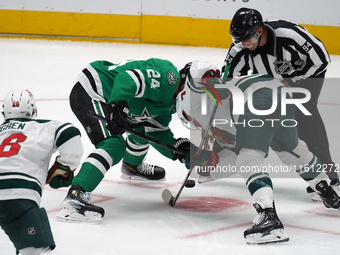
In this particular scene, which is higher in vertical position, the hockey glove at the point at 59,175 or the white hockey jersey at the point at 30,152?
the white hockey jersey at the point at 30,152

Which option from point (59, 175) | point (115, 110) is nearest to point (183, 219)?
point (115, 110)

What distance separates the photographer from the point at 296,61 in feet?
8.73

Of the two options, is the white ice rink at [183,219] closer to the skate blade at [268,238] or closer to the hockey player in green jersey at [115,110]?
the skate blade at [268,238]

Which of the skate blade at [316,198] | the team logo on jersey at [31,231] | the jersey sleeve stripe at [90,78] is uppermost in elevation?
the jersey sleeve stripe at [90,78]

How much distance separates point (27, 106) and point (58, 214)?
0.62 meters

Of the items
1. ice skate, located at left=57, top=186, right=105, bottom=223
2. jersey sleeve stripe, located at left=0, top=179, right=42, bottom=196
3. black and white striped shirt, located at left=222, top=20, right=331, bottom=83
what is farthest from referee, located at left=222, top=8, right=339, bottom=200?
jersey sleeve stripe, located at left=0, top=179, right=42, bottom=196

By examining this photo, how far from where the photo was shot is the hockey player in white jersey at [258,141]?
1.93 meters

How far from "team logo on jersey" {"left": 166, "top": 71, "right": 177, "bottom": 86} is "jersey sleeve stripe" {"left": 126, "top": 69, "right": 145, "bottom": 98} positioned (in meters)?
0.12

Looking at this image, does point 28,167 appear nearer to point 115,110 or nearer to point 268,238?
point 115,110

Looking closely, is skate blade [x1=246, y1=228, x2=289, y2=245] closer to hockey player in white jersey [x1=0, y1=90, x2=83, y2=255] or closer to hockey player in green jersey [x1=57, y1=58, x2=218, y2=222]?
hockey player in green jersey [x1=57, y1=58, x2=218, y2=222]

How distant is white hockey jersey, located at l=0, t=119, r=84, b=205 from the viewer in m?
1.56

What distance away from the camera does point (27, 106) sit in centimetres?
169

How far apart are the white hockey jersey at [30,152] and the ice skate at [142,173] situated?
1.25 metres

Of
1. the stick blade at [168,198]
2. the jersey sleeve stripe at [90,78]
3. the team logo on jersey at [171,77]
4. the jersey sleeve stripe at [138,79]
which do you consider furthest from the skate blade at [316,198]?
the jersey sleeve stripe at [90,78]
